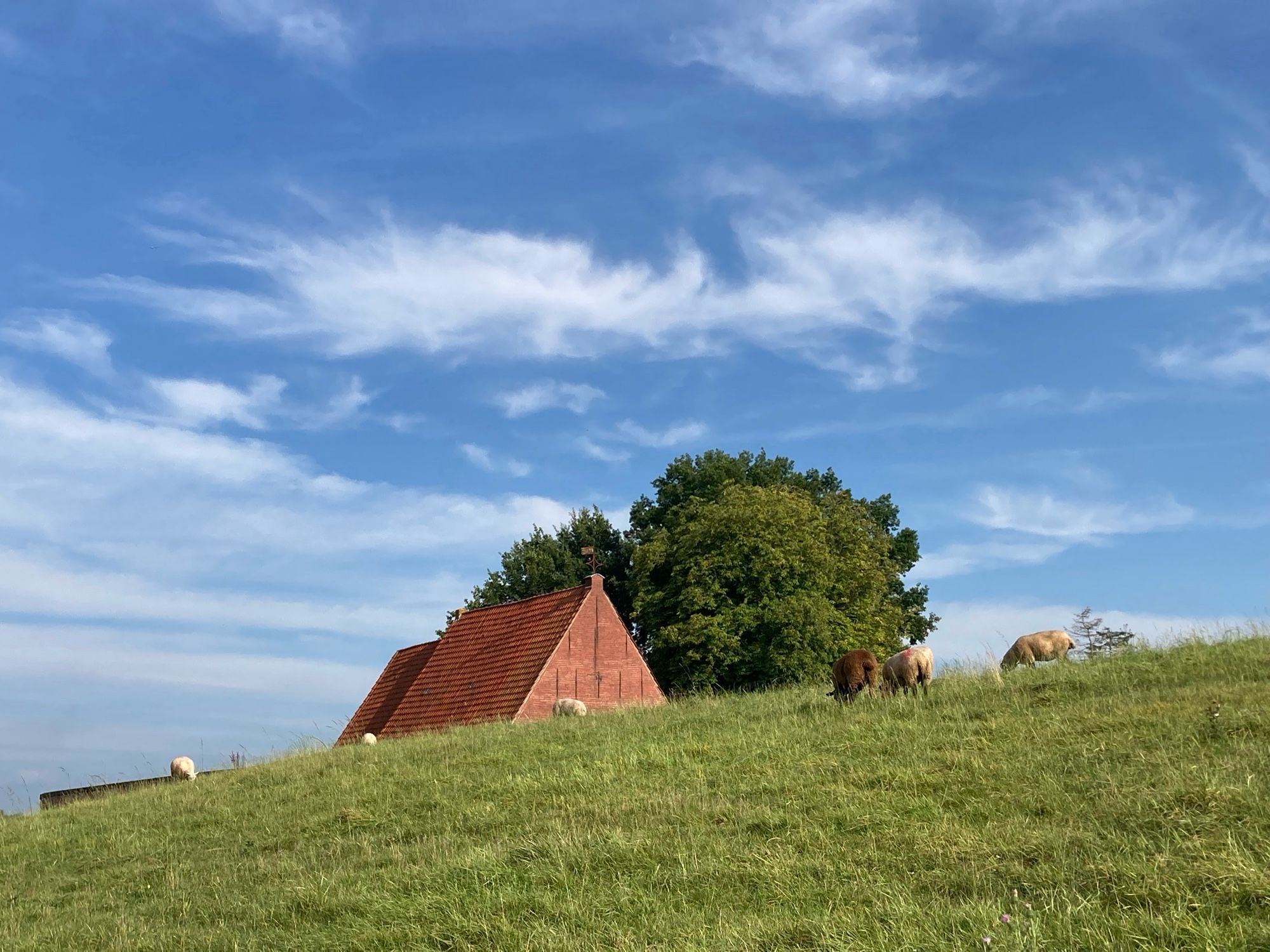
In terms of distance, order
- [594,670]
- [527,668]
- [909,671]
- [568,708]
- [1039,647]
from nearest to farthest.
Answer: [909,671], [1039,647], [568,708], [527,668], [594,670]

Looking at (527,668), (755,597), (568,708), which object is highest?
(755,597)

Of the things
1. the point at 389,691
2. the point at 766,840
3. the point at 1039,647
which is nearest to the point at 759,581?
the point at 389,691

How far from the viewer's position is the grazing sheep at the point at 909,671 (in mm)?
19047

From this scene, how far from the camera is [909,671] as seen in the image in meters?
19.1

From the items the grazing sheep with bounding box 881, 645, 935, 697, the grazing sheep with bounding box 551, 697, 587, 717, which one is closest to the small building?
the grazing sheep with bounding box 551, 697, 587, 717

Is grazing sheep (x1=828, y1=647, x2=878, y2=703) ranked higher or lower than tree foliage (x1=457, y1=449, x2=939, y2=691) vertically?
lower

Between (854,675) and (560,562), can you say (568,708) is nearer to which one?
(854,675)

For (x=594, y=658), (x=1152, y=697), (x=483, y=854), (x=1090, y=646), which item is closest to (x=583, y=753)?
(x=483, y=854)

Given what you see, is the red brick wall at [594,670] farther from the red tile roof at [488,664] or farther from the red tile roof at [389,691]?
the red tile roof at [389,691]

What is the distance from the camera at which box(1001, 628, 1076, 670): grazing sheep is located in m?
22.7

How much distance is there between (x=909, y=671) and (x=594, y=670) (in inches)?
718

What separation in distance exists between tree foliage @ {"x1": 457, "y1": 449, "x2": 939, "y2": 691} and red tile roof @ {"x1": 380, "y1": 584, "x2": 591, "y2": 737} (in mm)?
7632

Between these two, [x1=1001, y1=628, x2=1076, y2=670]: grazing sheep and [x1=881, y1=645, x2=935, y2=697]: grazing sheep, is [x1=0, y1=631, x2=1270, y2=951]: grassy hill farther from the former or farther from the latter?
[x1=1001, y1=628, x2=1076, y2=670]: grazing sheep

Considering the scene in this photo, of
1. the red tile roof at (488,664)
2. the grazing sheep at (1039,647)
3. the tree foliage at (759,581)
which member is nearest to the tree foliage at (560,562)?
the tree foliage at (759,581)
